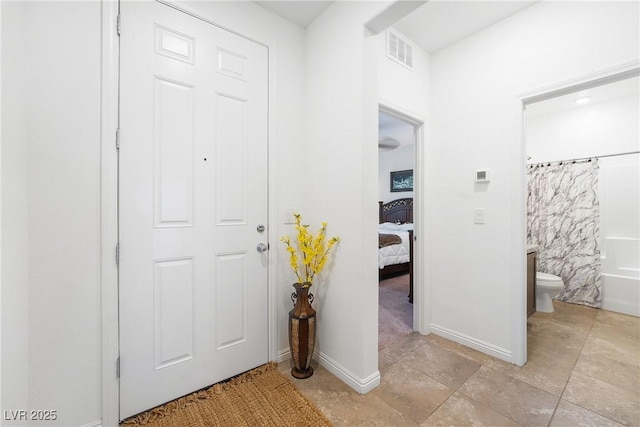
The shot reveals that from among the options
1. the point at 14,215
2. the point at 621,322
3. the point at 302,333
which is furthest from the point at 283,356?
the point at 621,322

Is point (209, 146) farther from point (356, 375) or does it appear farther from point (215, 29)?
point (356, 375)

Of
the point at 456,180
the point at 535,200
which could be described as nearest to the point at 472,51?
the point at 456,180

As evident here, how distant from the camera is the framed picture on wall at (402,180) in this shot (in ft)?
19.9

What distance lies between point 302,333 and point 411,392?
30.7 inches

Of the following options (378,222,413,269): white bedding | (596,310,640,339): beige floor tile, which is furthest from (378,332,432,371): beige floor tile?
(596,310,640,339): beige floor tile

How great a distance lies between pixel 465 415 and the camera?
1.47 m

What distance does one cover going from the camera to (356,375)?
1693 mm

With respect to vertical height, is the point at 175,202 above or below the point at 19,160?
below

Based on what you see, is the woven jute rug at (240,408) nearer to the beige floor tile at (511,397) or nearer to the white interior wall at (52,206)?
the white interior wall at (52,206)

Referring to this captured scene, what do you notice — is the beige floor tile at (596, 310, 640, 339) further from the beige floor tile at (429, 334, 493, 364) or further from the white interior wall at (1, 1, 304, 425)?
the white interior wall at (1, 1, 304, 425)

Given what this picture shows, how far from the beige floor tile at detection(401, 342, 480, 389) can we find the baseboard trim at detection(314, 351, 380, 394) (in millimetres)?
430

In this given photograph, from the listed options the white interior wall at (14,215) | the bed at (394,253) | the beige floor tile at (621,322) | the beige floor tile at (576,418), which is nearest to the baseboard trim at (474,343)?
the beige floor tile at (576,418)

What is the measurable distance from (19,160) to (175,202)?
626 millimetres

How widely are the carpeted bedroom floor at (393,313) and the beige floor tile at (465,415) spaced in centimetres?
73
